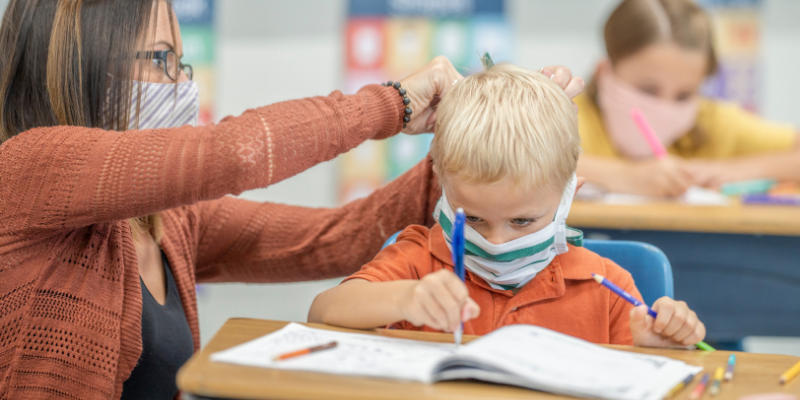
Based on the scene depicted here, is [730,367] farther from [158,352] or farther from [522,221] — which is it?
[158,352]

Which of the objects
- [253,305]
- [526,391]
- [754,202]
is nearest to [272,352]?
[526,391]

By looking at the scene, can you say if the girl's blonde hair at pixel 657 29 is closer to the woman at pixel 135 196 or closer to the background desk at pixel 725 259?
the background desk at pixel 725 259

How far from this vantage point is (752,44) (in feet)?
10.4

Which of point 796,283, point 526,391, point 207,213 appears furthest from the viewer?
point 796,283

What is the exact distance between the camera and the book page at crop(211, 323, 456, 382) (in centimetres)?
66

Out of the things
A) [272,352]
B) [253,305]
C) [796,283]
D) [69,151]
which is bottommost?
[253,305]

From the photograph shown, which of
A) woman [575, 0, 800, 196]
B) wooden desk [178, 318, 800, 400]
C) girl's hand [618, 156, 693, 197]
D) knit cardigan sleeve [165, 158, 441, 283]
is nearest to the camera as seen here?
wooden desk [178, 318, 800, 400]

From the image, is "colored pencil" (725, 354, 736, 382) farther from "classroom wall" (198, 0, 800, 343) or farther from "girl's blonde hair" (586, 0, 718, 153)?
"classroom wall" (198, 0, 800, 343)

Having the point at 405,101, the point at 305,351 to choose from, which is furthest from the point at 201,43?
the point at 305,351

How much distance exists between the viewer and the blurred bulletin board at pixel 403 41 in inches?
130

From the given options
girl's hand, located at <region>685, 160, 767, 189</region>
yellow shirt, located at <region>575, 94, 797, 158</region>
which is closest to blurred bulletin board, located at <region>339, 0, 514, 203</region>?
yellow shirt, located at <region>575, 94, 797, 158</region>

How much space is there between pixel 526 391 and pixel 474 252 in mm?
334

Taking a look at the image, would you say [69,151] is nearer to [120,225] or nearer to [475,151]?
[120,225]

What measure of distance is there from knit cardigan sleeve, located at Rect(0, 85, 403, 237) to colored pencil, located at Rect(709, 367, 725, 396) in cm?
53
